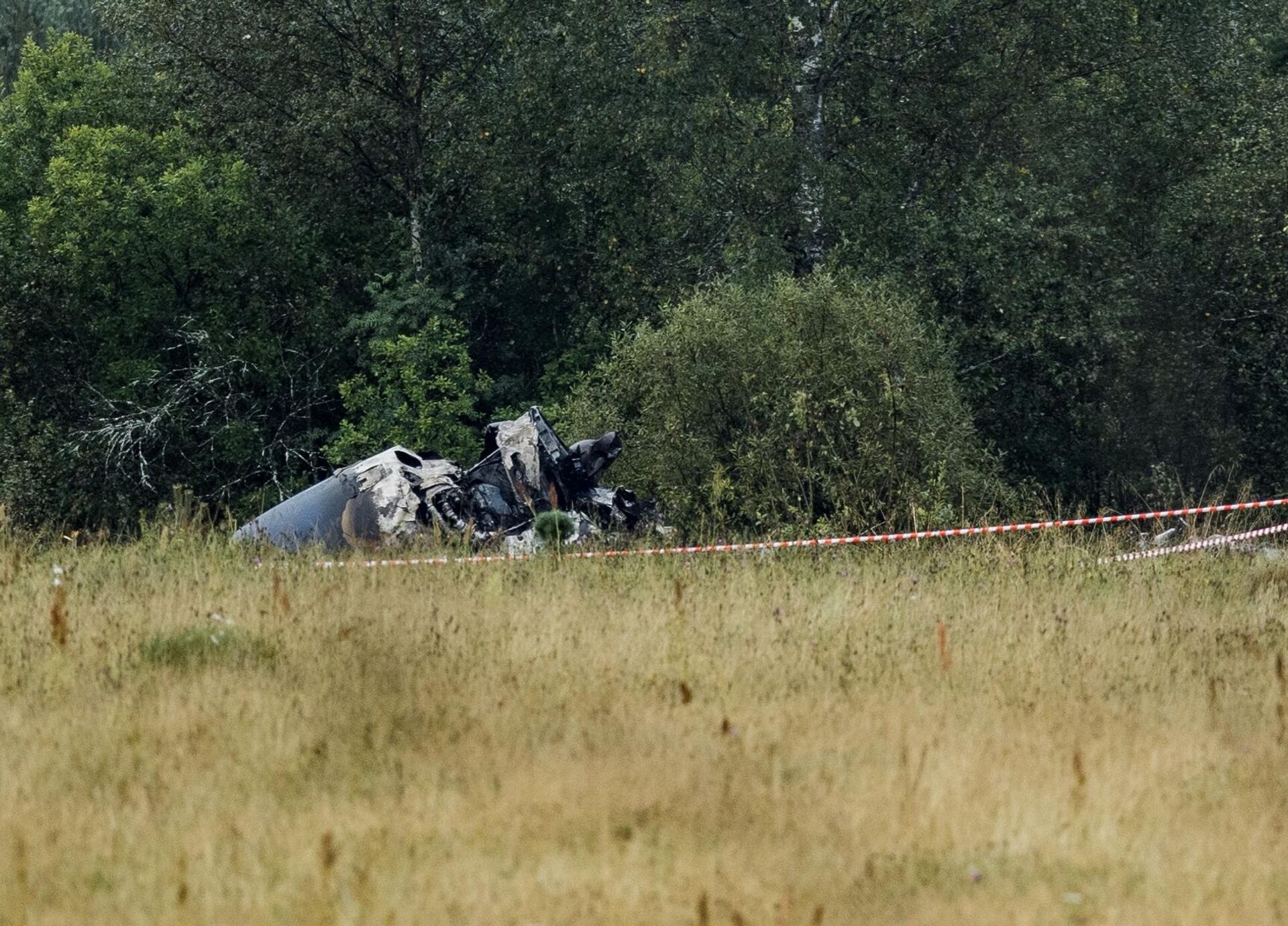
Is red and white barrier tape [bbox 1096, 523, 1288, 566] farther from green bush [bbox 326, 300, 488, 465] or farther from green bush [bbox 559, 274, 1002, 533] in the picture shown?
green bush [bbox 326, 300, 488, 465]

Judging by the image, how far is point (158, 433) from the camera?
79.4 ft

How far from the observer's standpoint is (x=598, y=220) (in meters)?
24.3

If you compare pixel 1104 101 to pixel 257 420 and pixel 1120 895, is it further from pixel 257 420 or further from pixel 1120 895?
pixel 1120 895

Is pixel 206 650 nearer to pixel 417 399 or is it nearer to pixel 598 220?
pixel 417 399

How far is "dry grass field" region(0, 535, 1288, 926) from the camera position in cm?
473

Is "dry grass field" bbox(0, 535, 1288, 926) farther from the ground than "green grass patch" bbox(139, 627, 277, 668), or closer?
closer

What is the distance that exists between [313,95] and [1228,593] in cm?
1766

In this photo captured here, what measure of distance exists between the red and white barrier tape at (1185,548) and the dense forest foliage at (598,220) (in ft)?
23.0

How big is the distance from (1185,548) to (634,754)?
21.2ft

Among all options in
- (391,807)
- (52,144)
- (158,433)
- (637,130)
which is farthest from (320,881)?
(52,144)

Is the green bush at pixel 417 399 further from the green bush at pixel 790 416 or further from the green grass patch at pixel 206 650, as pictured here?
the green grass patch at pixel 206 650

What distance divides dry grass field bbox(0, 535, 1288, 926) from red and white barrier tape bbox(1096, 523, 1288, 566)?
1.38 m

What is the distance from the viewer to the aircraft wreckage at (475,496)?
544 inches

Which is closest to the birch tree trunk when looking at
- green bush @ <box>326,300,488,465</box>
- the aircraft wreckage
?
green bush @ <box>326,300,488,465</box>
